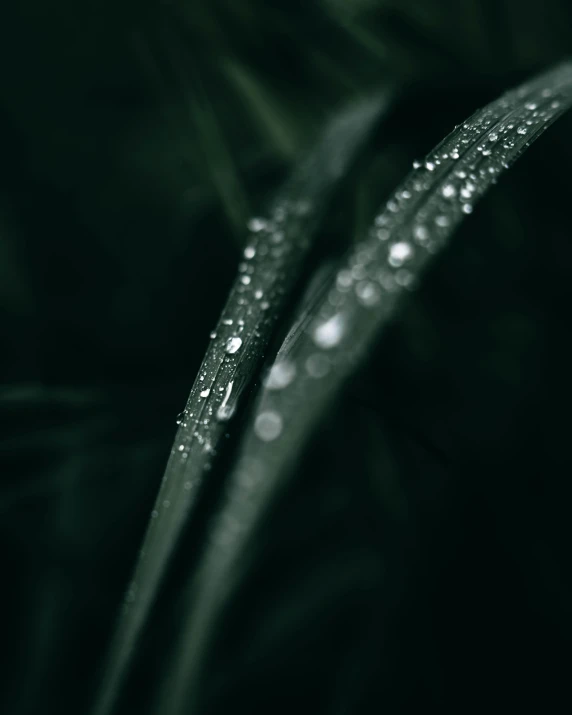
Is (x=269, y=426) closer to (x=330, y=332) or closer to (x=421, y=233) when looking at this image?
(x=330, y=332)

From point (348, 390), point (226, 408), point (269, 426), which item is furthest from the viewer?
point (348, 390)

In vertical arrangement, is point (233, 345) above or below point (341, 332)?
above

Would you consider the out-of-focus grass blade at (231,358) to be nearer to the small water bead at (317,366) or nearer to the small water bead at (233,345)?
the small water bead at (233,345)

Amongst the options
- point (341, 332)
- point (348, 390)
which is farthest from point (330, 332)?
point (348, 390)

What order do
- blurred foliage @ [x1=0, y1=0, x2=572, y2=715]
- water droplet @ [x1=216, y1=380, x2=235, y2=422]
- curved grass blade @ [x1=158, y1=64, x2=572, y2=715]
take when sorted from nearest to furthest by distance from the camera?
curved grass blade @ [x1=158, y1=64, x2=572, y2=715]
water droplet @ [x1=216, y1=380, x2=235, y2=422]
blurred foliage @ [x1=0, y1=0, x2=572, y2=715]

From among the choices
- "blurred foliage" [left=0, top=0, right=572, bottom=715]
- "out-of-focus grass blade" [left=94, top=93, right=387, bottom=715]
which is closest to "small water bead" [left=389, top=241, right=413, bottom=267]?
"out-of-focus grass blade" [left=94, top=93, right=387, bottom=715]

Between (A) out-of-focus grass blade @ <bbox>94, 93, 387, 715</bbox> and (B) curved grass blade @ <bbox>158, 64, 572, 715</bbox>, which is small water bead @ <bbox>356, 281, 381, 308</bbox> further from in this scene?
(A) out-of-focus grass blade @ <bbox>94, 93, 387, 715</bbox>
